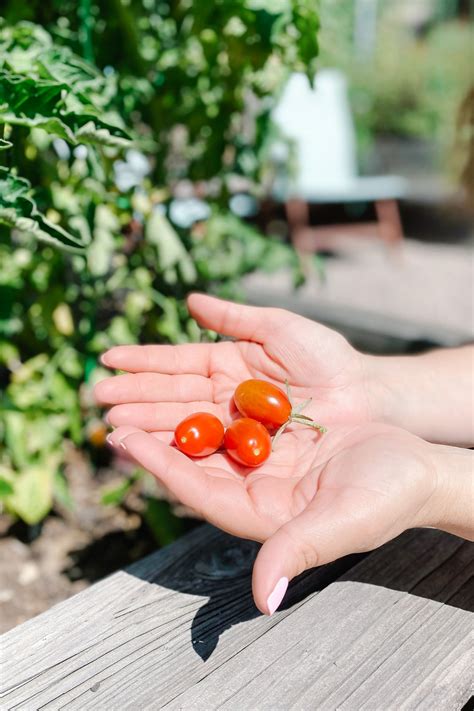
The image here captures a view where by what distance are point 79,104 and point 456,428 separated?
0.92 meters

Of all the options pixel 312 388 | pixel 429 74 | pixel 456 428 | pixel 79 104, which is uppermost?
pixel 79 104

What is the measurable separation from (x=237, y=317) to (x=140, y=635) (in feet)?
1.99

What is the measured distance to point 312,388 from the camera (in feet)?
4.60

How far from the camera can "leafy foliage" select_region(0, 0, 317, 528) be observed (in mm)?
1649

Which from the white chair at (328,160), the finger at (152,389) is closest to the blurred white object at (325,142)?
the white chair at (328,160)

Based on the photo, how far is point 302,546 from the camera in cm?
89

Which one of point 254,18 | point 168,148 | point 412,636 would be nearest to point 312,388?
point 412,636

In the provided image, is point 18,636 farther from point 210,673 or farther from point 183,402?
point 183,402

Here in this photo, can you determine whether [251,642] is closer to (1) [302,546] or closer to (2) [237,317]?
(1) [302,546]

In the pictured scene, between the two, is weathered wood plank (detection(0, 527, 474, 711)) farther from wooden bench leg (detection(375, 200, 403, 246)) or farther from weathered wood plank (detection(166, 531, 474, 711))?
wooden bench leg (detection(375, 200, 403, 246))

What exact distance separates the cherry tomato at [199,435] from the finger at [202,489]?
0.13 meters

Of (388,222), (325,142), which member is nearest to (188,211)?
(388,222)

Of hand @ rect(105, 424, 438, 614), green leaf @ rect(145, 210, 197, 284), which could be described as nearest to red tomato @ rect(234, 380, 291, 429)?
hand @ rect(105, 424, 438, 614)

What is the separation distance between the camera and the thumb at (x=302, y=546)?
0.85 m
